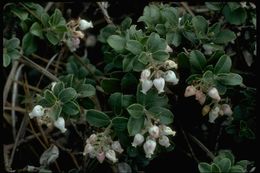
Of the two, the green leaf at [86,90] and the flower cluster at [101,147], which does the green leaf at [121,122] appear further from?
the green leaf at [86,90]

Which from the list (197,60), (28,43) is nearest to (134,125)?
(197,60)

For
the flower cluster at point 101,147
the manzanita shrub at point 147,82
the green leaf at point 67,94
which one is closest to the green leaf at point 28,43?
the manzanita shrub at point 147,82

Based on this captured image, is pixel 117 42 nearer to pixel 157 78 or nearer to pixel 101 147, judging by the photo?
pixel 157 78

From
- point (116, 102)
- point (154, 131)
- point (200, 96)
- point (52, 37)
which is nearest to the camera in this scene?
point (154, 131)

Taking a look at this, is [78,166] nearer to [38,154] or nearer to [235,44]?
[38,154]

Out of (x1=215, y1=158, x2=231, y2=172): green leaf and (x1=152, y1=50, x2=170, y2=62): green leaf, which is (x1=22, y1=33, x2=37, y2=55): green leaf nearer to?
(x1=152, y1=50, x2=170, y2=62): green leaf

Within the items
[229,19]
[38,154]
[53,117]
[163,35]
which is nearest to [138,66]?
[163,35]

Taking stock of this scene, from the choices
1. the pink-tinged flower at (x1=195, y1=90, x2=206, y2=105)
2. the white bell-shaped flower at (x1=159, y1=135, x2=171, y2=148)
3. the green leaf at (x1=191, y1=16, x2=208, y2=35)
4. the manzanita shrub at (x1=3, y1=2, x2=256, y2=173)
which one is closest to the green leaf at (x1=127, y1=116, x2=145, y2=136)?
the manzanita shrub at (x1=3, y1=2, x2=256, y2=173)
